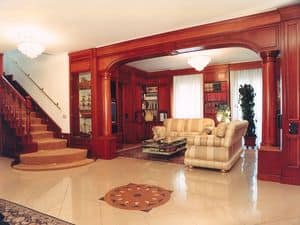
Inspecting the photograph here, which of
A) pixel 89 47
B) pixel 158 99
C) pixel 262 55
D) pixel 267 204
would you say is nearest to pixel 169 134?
pixel 158 99

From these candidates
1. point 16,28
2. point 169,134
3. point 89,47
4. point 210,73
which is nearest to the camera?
point 16,28

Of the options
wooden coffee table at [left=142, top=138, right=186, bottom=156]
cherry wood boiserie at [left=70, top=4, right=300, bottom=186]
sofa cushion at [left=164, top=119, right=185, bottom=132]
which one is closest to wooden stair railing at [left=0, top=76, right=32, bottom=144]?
wooden coffee table at [left=142, top=138, right=186, bottom=156]

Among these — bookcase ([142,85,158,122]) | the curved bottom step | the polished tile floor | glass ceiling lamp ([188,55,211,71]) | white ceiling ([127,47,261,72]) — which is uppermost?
white ceiling ([127,47,261,72])

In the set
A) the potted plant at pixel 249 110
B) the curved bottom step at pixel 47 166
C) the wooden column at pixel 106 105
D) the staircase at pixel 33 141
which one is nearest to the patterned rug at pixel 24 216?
the curved bottom step at pixel 47 166

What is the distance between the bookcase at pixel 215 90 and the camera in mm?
8695

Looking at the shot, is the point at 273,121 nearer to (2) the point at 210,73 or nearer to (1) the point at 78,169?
(1) the point at 78,169

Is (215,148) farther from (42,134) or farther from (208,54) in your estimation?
(42,134)

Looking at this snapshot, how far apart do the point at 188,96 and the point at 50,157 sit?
560 centimetres

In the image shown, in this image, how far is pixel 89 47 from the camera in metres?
6.38

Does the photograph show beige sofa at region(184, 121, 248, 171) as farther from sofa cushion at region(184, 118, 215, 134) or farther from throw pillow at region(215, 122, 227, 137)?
sofa cushion at region(184, 118, 215, 134)

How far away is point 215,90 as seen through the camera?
8906mm

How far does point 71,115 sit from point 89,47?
1.97 m

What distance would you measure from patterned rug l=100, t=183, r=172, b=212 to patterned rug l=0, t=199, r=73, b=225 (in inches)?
31.8

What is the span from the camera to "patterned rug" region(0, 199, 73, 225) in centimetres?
280
